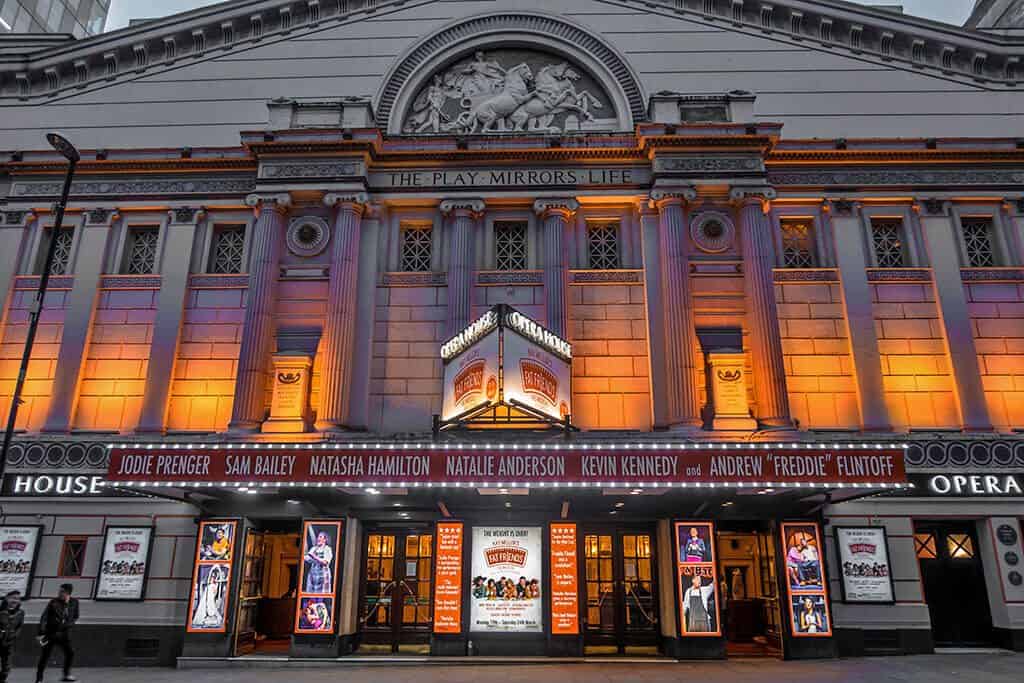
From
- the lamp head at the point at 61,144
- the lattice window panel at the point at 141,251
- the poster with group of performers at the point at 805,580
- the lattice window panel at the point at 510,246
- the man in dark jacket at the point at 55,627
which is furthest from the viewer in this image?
the lattice window panel at the point at 141,251

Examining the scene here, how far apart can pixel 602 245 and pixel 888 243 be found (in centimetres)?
893

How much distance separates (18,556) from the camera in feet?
57.1

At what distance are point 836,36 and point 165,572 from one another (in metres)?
27.0

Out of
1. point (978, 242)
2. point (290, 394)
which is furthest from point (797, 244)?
point (290, 394)

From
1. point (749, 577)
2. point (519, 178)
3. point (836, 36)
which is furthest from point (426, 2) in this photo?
point (749, 577)

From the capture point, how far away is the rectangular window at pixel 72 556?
17469mm

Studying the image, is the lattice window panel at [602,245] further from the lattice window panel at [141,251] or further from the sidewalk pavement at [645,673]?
the lattice window panel at [141,251]

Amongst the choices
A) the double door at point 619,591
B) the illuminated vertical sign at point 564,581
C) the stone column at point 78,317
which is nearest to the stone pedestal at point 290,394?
the stone column at point 78,317

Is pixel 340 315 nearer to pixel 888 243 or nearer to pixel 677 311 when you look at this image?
pixel 677 311

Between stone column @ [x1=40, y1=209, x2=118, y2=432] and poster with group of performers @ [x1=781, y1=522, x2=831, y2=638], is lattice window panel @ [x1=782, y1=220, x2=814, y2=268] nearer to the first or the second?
poster with group of performers @ [x1=781, y1=522, x2=831, y2=638]

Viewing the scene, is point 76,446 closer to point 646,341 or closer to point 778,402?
point 646,341

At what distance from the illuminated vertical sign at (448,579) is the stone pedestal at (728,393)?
303 inches

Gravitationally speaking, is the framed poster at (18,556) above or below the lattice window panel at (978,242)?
below

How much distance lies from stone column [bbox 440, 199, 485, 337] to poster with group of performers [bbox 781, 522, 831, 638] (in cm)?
1051
